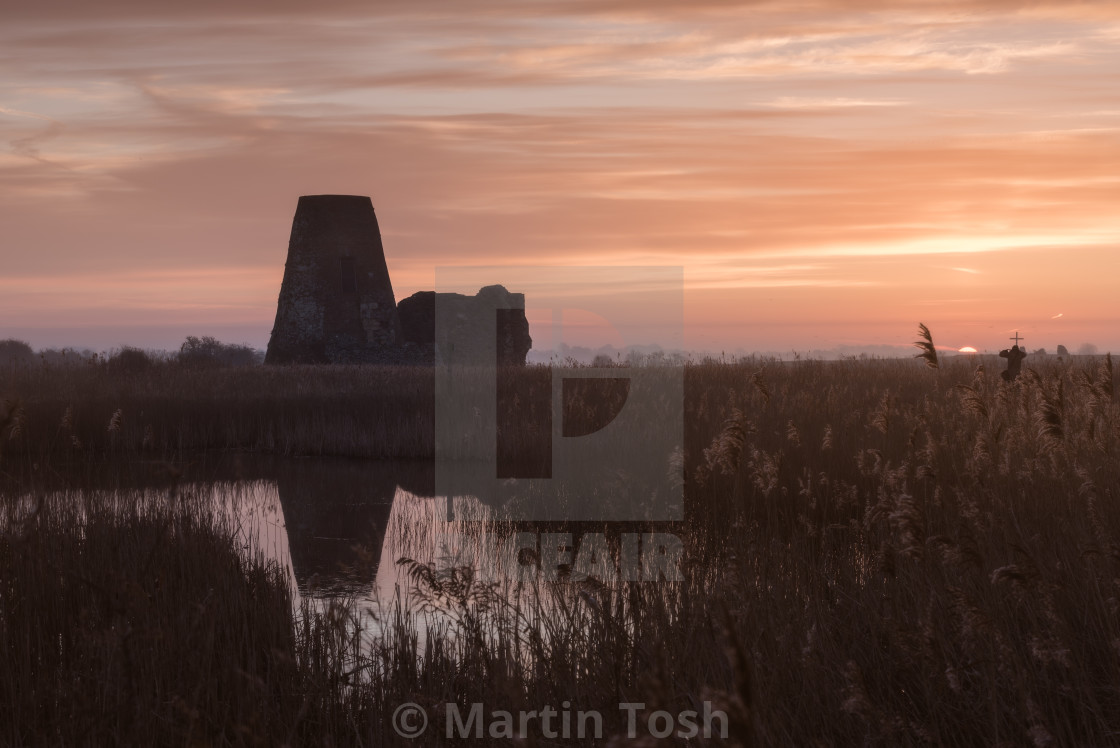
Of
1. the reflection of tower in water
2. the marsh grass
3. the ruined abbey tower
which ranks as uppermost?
the ruined abbey tower

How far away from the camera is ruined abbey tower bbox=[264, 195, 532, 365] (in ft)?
88.7

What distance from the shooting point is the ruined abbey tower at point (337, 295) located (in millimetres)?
27047

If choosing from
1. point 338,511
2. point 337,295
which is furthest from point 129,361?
point 338,511

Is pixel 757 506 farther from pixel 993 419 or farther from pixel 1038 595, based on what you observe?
pixel 1038 595

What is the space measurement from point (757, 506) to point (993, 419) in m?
2.36

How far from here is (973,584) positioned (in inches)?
143

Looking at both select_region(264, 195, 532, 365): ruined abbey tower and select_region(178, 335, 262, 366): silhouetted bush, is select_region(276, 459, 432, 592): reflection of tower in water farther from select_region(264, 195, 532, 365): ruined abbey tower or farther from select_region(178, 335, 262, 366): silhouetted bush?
→ select_region(178, 335, 262, 366): silhouetted bush

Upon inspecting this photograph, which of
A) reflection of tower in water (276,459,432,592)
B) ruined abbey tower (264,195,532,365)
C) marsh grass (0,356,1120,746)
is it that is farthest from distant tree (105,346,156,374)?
marsh grass (0,356,1120,746)

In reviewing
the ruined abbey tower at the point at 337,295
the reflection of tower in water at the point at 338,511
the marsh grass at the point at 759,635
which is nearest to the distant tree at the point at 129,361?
the ruined abbey tower at the point at 337,295

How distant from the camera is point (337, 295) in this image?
27.3 m

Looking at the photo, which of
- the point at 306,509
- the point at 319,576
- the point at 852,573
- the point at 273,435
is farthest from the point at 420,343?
the point at 852,573

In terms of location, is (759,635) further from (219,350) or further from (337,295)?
(219,350)

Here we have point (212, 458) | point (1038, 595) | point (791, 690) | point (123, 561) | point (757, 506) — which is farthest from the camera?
point (212, 458)

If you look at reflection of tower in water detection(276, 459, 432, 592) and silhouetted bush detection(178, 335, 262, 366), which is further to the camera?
silhouetted bush detection(178, 335, 262, 366)
